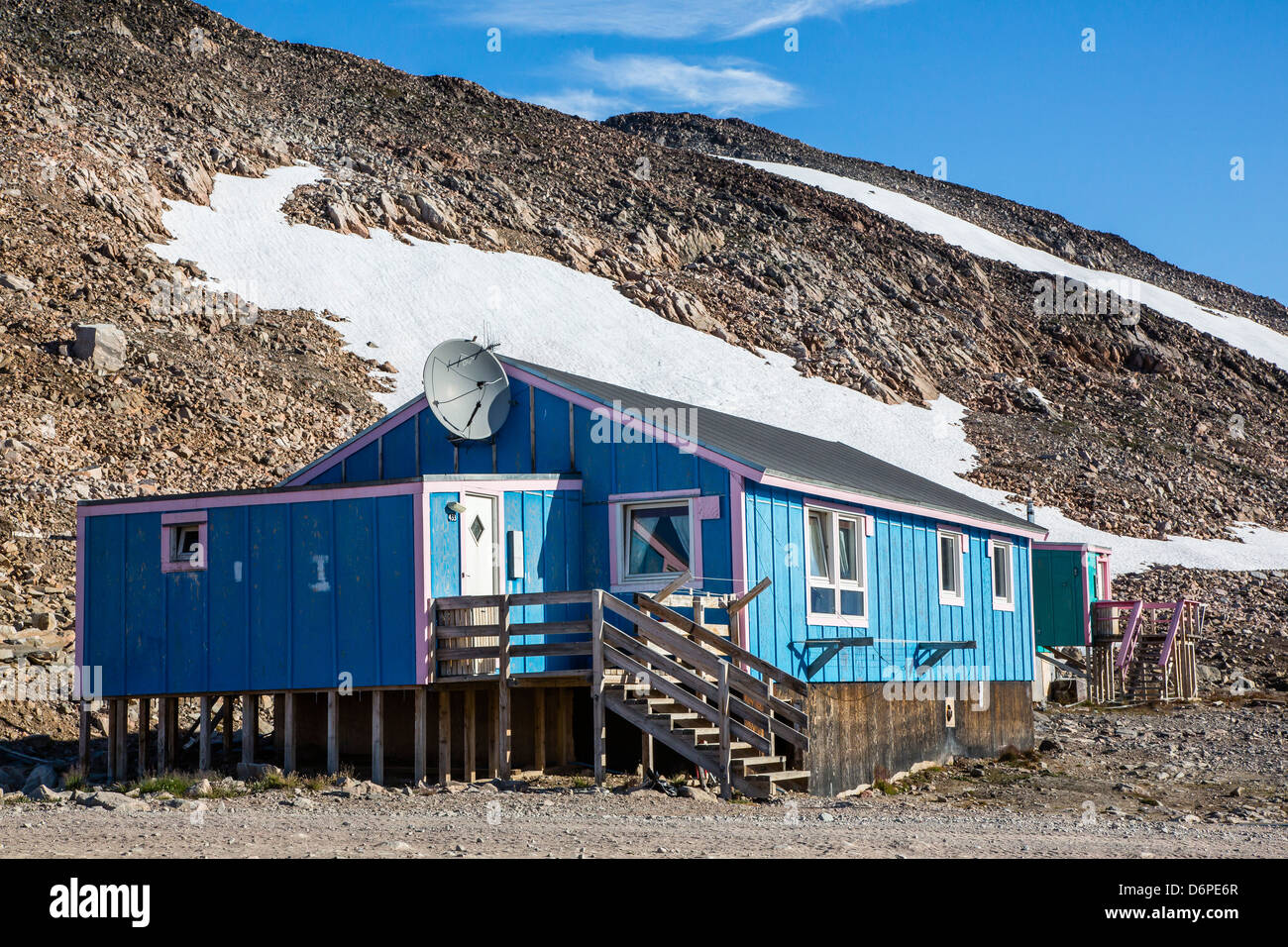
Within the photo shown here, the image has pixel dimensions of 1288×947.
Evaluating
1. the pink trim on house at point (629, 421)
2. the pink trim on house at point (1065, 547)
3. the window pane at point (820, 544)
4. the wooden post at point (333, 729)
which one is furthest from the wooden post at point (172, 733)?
the pink trim on house at point (1065, 547)

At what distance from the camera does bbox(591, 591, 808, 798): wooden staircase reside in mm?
15211

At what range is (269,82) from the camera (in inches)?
3223

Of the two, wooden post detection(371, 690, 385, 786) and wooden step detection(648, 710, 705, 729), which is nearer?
wooden step detection(648, 710, 705, 729)

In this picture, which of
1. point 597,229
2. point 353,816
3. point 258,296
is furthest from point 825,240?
point 353,816

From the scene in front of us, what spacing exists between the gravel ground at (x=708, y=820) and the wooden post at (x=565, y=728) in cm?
147

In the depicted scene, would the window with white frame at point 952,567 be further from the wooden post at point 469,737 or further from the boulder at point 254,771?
the boulder at point 254,771

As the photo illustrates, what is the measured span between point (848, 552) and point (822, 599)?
100 centimetres

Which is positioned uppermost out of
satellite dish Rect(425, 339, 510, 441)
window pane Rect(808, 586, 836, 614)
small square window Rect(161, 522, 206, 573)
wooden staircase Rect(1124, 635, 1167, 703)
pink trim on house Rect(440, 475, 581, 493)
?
satellite dish Rect(425, 339, 510, 441)

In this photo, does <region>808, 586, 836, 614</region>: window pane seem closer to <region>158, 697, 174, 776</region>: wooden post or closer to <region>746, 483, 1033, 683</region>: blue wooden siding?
<region>746, 483, 1033, 683</region>: blue wooden siding

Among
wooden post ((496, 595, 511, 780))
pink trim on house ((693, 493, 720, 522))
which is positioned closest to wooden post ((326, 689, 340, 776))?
wooden post ((496, 595, 511, 780))

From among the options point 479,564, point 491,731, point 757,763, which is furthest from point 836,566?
point 491,731

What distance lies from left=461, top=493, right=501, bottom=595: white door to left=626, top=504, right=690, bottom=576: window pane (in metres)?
1.93

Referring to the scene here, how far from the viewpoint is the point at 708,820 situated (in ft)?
41.9

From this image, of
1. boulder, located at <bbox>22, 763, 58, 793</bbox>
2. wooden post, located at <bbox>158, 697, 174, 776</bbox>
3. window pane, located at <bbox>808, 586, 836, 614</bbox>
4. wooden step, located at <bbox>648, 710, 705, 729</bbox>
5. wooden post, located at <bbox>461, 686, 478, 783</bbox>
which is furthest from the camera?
window pane, located at <bbox>808, 586, 836, 614</bbox>
